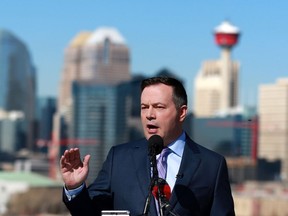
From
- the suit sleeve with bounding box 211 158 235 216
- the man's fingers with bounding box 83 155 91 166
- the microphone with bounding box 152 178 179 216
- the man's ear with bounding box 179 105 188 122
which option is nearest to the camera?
the microphone with bounding box 152 178 179 216

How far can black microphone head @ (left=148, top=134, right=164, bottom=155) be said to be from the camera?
6.61 metres

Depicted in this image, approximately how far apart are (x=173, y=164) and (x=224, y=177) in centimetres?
30

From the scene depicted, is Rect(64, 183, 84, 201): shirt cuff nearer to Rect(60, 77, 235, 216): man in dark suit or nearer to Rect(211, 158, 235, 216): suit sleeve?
Rect(60, 77, 235, 216): man in dark suit

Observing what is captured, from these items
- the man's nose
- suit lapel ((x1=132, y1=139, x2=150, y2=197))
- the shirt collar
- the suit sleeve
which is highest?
the man's nose

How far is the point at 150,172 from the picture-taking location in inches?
264

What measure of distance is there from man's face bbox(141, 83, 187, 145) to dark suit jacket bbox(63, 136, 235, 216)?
16 centimetres

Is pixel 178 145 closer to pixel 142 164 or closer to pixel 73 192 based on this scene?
pixel 142 164

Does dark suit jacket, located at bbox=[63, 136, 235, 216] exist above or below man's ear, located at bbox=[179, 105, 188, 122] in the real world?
below

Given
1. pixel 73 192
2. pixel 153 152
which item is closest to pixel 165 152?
pixel 153 152

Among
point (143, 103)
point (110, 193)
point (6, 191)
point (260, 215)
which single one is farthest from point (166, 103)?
point (6, 191)

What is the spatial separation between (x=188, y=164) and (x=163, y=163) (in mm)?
145

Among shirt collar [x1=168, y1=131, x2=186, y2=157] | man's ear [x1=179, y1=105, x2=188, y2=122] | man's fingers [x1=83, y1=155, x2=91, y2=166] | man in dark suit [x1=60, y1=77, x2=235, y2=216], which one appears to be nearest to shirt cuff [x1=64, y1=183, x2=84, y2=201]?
man in dark suit [x1=60, y1=77, x2=235, y2=216]

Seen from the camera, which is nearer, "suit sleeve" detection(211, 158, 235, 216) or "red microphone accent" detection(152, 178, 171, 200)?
"red microphone accent" detection(152, 178, 171, 200)

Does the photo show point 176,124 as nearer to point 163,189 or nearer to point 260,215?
point 163,189
